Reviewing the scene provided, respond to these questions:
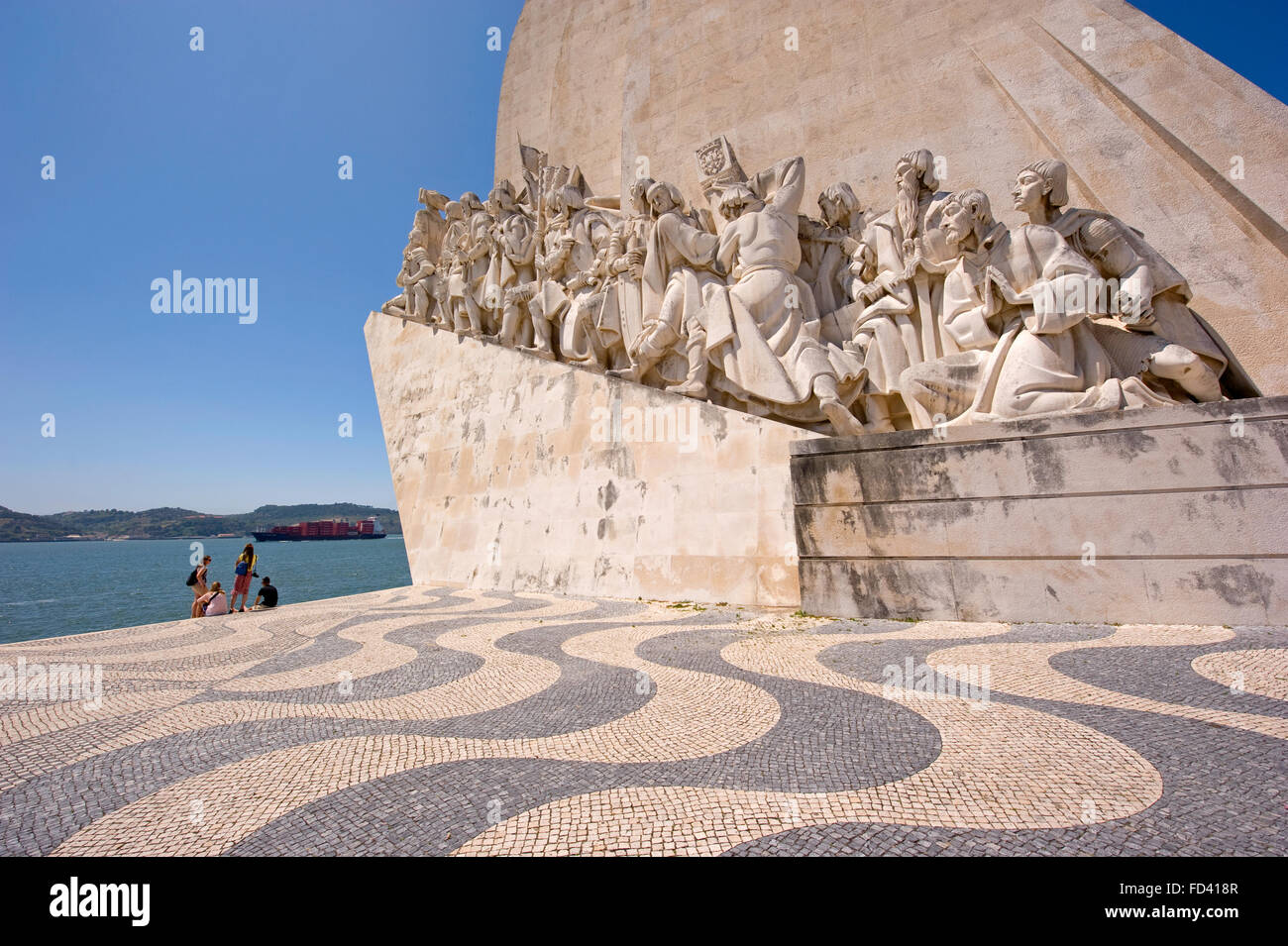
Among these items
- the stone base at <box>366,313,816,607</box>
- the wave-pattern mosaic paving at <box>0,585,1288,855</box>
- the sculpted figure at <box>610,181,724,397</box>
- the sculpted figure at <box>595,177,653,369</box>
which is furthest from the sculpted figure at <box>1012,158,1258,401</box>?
the sculpted figure at <box>595,177,653,369</box>

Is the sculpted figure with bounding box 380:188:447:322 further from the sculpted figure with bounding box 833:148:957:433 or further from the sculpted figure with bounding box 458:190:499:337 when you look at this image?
the sculpted figure with bounding box 833:148:957:433

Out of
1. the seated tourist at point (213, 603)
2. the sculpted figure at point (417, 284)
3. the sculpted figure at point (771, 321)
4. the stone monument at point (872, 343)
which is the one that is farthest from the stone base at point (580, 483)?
the seated tourist at point (213, 603)

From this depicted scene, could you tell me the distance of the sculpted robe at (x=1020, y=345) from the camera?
4.98 metres

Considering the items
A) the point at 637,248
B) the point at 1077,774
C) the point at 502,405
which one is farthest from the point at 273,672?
the point at 637,248

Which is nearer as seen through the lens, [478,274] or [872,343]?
[872,343]

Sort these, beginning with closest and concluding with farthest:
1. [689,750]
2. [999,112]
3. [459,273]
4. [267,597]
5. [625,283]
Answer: [689,750] < [999,112] < [625,283] < [267,597] < [459,273]

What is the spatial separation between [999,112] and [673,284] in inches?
202

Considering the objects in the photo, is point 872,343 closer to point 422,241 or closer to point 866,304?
point 866,304

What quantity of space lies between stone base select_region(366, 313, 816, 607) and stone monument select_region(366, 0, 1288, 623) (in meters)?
0.04

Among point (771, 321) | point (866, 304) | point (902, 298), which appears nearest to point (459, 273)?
point (771, 321)

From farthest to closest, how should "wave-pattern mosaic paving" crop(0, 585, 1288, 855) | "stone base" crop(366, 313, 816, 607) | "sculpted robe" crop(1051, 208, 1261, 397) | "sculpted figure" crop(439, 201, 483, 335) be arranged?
"sculpted figure" crop(439, 201, 483, 335) < "stone base" crop(366, 313, 816, 607) < "sculpted robe" crop(1051, 208, 1261, 397) < "wave-pattern mosaic paving" crop(0, 585, 1288, 855)

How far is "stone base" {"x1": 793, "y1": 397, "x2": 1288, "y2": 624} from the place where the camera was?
4199mm

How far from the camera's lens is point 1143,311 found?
5027 mm

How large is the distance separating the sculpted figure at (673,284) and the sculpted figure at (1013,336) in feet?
9.05
